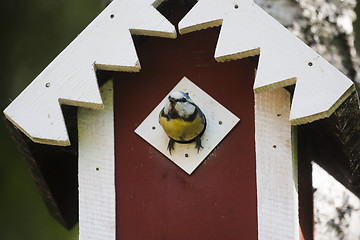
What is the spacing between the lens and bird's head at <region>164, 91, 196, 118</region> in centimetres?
140

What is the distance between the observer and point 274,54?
1381mm

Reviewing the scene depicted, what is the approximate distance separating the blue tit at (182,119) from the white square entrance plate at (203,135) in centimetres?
2

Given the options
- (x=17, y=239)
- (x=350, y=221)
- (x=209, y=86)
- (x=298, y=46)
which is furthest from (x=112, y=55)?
(x=17, y=239)

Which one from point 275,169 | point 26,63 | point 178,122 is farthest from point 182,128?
point 26,63

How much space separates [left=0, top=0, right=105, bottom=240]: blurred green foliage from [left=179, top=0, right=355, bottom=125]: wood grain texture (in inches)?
48.9

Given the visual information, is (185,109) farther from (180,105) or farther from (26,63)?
(26,63)

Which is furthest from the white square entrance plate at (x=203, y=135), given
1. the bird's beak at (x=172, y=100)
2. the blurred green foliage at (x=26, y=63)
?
the blurred green foliage at (x=26, y=63)

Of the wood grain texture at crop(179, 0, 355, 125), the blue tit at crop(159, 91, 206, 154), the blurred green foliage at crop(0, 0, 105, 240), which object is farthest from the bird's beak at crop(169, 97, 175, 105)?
the blurred green foliage at crop(0, 0, 105, 240)

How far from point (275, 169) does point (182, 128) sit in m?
0.18

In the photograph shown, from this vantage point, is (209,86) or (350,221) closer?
(209,86)

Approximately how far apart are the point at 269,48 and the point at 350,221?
537 mm

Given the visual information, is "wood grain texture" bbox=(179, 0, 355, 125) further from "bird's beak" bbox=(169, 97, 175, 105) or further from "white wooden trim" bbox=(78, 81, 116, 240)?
"white wooden trim" bbox=(78, 81, 116, 240)

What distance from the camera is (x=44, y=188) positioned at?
1677mm

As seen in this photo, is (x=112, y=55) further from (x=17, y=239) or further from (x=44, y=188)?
(x=17, y=239)
